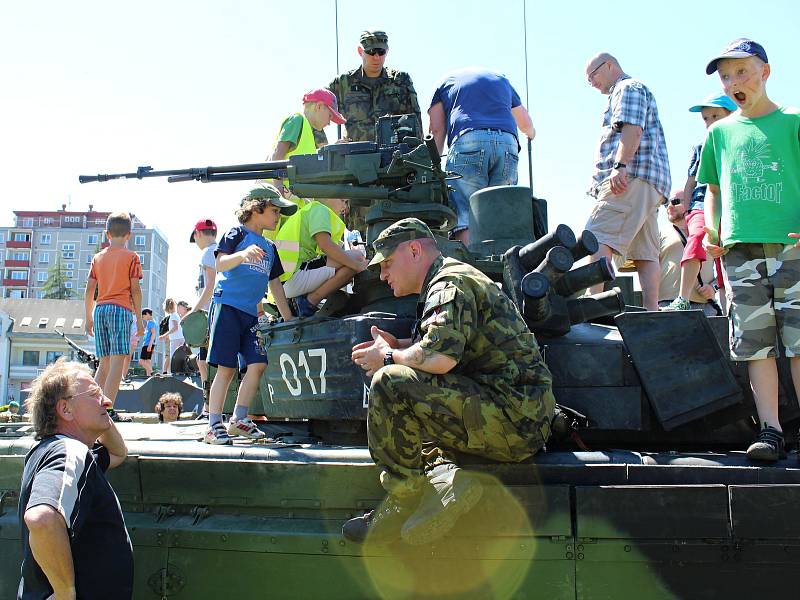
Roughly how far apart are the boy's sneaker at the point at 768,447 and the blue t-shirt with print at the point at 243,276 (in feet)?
9.45

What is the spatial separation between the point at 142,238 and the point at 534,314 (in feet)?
298

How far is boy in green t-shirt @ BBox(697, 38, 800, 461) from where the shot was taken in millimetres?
4375

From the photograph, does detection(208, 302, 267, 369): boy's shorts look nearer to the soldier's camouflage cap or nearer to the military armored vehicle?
the military armored vehicle

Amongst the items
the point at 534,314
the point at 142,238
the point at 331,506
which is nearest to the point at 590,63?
the point at 534,314

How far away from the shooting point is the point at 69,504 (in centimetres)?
353

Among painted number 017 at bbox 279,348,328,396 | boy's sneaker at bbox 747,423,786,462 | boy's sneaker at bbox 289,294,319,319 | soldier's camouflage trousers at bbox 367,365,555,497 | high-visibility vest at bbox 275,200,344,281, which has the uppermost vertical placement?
high-visibility vest at bbox 275,200,344,281

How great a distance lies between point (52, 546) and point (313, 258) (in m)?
2.95

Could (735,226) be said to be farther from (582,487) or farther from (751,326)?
(582,487)

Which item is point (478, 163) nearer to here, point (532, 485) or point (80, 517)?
point (532, 485)

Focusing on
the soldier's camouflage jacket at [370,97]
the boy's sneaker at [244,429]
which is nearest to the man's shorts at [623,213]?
the soldier's camouflage jacket at [370,97]

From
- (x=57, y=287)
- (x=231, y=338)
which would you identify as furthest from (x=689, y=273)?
(x=57, y=287)

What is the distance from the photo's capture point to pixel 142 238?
91312 mm

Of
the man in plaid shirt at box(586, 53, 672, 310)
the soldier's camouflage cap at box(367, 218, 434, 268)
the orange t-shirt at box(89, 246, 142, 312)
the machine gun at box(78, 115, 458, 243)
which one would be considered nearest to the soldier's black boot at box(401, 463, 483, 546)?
the soldier's camouflage cap at box(367, 218, 434, 268)

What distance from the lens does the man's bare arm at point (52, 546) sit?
3393 millimetres
